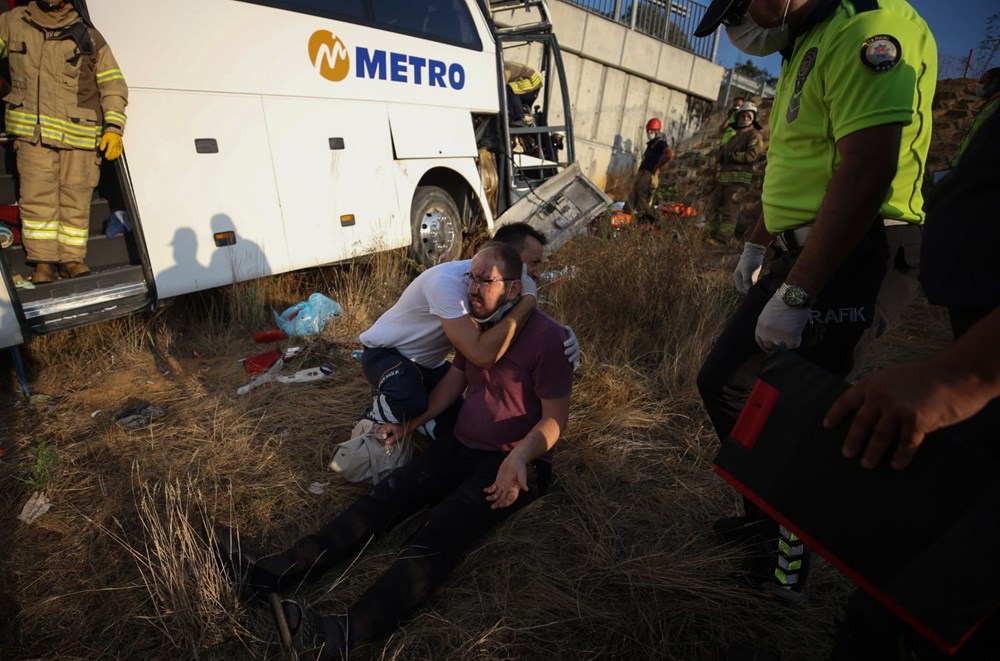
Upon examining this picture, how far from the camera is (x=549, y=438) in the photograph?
1918mm

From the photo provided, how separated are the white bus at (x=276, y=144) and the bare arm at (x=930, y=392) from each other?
3.71 metres

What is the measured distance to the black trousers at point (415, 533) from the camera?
5.25ft

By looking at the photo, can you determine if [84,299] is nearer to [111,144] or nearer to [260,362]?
[111,144]

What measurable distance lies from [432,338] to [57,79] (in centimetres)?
266

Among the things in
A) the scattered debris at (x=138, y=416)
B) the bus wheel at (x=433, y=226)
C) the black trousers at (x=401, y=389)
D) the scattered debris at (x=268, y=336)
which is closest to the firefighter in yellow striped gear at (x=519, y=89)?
the bus wheel at (x=433, y=226)

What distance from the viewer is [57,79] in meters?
3.04

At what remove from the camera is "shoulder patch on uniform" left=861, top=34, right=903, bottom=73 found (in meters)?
1.30

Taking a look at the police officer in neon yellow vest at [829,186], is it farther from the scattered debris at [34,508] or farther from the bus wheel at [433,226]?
the bus wheel at [433,226]

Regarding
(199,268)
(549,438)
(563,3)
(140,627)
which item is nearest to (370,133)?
(199,268)

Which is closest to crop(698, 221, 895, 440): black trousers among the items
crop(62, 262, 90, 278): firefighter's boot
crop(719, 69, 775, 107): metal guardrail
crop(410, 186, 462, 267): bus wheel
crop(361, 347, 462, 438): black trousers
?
crop(361, 347, 462, 438): black trousers

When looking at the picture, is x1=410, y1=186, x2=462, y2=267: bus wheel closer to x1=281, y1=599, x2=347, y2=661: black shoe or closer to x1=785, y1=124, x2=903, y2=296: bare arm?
x1=281, y1=599, x2=347, y2=661: black shoe

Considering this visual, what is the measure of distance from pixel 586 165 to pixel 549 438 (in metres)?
11.0

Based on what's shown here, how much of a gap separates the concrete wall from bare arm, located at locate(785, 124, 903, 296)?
1008cm

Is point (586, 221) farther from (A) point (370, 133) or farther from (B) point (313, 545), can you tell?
(B) point (313, 545)
